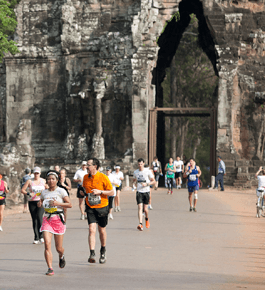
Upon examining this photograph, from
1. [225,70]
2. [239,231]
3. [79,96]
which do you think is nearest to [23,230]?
[239,231]

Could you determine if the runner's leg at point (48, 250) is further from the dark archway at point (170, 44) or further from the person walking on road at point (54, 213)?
the dark archway at point (170, 44)

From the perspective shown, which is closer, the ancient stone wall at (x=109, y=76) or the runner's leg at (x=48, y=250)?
the runner's leg at (x=48, y=250)

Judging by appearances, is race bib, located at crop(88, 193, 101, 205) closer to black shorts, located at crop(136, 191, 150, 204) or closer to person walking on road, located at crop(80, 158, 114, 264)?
person walking on road, located at crop(80, 158, 114, 264)

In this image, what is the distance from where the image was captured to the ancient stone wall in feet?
102

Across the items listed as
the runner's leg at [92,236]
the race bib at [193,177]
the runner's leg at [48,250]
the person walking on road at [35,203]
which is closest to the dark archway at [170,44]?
the race bib at [193,177]

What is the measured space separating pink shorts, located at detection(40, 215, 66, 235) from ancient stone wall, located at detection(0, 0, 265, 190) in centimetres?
2180

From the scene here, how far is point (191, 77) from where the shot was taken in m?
45.5

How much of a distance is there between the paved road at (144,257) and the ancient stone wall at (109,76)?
1448 cm

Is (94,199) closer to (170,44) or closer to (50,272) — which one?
(50,272)

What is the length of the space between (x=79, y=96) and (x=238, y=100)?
28.9 ft

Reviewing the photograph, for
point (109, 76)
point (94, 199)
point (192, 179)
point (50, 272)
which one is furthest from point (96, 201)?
point (109, 76)

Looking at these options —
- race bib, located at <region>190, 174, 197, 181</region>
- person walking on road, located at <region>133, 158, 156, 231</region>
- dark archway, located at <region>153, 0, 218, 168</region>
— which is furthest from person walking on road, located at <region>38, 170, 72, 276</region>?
dark archway, located at <region>153, 0, 218, 168</region>

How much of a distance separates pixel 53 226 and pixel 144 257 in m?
2.00

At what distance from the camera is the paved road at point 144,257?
8.04 metres
